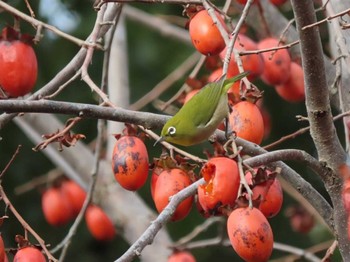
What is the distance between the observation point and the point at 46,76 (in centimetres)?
511

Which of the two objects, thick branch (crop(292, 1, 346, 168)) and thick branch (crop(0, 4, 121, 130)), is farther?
thick branch (crop(0, 4, 121, 130))

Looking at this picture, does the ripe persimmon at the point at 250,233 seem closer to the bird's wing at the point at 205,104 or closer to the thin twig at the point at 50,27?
the bird's wing at the point at 205,104

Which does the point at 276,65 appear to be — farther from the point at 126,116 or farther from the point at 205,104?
the point at 126,116

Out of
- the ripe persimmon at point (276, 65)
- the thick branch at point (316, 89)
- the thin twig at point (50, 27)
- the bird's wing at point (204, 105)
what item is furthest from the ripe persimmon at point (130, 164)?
the ripe persimmon at point (276, 65)

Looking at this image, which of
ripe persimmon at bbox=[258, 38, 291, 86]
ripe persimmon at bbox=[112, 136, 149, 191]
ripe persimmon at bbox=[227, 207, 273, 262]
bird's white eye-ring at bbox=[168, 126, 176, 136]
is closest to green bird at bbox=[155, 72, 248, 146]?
bird's white eye-ring at bbox=[168, 126, 176, 136]

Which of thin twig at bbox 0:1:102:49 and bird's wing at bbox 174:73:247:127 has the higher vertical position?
thin twig at bbox 0:1:102:49

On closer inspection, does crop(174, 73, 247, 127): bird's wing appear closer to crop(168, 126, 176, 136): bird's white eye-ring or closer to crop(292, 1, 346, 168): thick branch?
crop(168, 126, 176, 136): bird's white eye-ring

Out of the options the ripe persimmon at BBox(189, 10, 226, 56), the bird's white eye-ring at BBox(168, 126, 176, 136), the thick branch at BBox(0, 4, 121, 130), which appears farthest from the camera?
the ripe persimmon at BBox(189, 10, 226, 56)

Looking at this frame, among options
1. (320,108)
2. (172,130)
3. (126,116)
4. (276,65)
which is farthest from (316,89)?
(276,65)

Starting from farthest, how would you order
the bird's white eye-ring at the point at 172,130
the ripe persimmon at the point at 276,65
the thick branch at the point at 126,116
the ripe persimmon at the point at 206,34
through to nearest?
the ripe persimmon at the point at 276,65
the ripe persimmon at the point at 206,34
the bird's white eye-ring at the point at 172,130
the thick branch at the point at 126,116

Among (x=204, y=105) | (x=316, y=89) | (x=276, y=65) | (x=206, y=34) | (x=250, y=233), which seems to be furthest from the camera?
(x=276, y=65)

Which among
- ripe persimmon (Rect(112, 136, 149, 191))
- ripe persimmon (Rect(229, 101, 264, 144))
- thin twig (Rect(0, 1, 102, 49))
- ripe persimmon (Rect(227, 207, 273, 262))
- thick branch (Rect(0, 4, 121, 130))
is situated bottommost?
ripe persimmon (Rect(227, 207, 273, 262))

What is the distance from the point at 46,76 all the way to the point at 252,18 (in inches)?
66.4

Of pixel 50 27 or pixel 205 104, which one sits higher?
pixel 50 27
